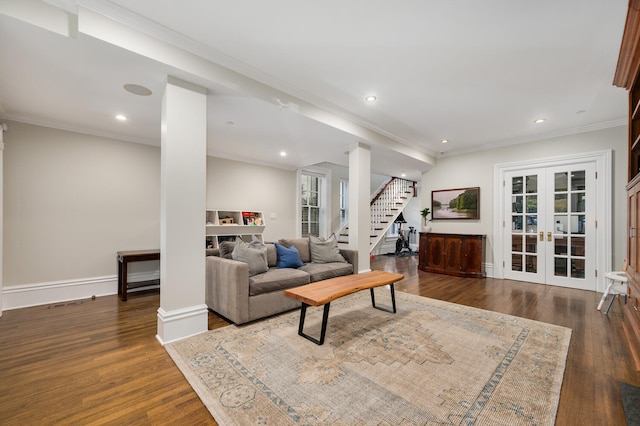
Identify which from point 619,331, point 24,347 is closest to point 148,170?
point 24,347

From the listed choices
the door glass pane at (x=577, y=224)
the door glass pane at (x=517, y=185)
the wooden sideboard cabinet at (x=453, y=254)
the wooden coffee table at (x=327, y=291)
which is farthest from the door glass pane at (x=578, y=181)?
the wooden coffee table at (x=327, y=291)

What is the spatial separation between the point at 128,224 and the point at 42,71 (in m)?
2.52

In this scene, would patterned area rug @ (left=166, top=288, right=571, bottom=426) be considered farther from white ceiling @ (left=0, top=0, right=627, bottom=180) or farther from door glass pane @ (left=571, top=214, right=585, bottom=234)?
door glass pane @ (left=571, top=214, right=585, bottom=234)

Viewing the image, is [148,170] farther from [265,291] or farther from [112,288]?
[265,291]

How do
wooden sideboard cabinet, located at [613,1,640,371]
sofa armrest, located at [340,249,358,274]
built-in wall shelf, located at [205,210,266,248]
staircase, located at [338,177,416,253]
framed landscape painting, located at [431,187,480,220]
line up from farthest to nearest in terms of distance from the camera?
staircase, located at [338,177,416,253] < framed landscape painting, located at [431,187,480,220] < built-in wall shelf, located at [205,210,266,248] < sofa armrest, located at [340,249,358,274] < wooden sideboard cabinet, located at [613,1,640,371]

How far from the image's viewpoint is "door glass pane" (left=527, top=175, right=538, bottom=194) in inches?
198

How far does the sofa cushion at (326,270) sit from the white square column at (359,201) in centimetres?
38

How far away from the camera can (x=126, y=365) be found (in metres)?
2.17

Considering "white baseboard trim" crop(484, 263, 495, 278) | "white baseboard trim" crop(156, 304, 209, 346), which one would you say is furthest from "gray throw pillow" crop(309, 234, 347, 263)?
"white baseboard trim" crop(484, 263, 495, 278)

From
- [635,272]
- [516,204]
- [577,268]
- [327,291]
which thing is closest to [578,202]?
[516,204]

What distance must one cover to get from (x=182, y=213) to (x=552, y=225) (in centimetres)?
588

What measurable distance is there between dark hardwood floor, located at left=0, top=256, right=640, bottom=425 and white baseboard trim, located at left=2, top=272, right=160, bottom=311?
0.67 feet

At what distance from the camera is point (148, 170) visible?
468 cm

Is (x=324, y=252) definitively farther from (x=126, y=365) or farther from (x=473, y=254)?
(x=473, y=254)
